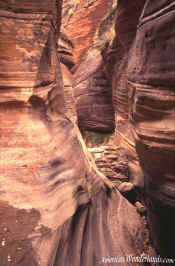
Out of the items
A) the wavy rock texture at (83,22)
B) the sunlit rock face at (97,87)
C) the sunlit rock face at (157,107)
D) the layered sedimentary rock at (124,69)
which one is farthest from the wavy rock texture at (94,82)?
the sunlit rock face at (157,107)

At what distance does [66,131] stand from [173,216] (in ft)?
6.50

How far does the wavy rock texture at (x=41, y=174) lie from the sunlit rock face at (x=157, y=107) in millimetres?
833

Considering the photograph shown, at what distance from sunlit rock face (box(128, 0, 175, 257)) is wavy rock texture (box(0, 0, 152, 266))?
83 cm

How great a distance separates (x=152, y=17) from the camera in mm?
2146

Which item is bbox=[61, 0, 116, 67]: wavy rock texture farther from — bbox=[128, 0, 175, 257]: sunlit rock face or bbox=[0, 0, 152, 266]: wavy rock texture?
bbox=[128, 0, 175, 257]: sunlit rock face

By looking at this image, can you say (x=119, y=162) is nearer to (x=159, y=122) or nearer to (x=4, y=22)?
(x=159, y=122)

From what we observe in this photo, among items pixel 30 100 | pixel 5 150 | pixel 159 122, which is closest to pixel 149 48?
pixel 159 122

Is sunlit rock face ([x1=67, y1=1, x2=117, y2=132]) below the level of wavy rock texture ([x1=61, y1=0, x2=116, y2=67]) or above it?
below

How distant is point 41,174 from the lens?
2699 mm

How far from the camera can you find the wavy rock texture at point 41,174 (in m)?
2.30

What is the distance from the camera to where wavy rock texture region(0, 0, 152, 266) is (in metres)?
2.30

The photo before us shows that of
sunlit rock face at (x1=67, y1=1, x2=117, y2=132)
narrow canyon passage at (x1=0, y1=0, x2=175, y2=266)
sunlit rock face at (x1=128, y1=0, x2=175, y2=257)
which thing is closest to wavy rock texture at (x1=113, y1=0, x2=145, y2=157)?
sunlit rock face at (x1=67, y1=1, x2=117, y2=132)

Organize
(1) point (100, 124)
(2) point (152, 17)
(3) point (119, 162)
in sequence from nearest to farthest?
(2) point (152, 17)
(3) point (119, 162)
(1) point (100, 124)

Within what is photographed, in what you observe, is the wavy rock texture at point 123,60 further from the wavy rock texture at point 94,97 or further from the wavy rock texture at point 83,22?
the wavy rock texture at point 83,22
